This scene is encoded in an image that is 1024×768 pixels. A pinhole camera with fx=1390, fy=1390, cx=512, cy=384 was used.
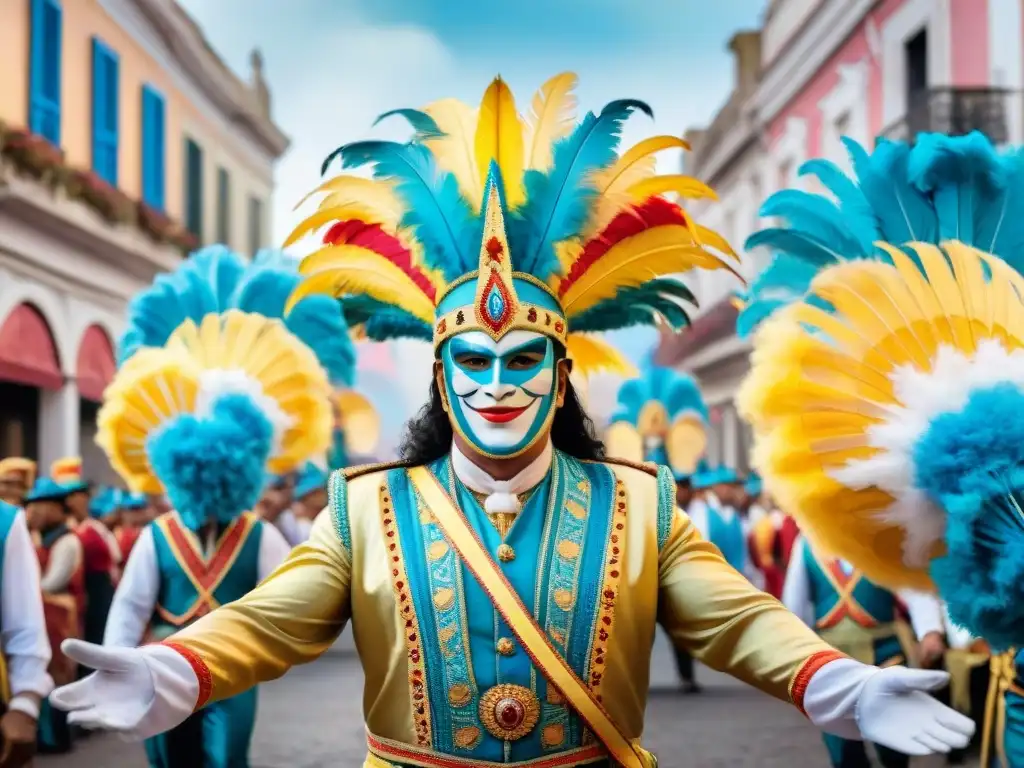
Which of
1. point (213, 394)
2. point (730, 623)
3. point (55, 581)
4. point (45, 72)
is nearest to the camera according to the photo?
point (730, 623)

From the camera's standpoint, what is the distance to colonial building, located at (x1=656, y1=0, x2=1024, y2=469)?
15352 mm

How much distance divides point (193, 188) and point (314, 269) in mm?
20779

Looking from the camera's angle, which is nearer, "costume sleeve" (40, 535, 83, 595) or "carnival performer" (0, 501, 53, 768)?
"carnival performer" (0, 501, 53, 768)

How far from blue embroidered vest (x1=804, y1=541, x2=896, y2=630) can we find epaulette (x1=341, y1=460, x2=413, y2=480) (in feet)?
11.5

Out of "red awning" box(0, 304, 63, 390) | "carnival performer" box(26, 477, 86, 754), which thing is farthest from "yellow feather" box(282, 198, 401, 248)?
"red awning" box(0, 304, 63, 390)

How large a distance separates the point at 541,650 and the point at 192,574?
2.93m

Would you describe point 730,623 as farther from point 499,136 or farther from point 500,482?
point 499,136

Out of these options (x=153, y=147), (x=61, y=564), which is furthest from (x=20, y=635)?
(x=153, y=147)

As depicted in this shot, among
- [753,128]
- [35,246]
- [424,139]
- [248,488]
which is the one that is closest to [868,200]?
[424,139]

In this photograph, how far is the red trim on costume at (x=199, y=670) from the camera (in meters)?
3.07

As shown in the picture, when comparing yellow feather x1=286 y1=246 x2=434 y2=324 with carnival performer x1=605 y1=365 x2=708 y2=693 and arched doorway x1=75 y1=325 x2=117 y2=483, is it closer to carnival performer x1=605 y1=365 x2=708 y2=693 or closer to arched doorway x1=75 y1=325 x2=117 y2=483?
carnival performer x1=605 y1=365 x2=708 y2=693

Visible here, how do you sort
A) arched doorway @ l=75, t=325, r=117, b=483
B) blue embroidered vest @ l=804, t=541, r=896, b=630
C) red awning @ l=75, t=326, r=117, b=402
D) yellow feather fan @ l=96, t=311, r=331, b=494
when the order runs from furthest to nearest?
arched doorway @ l=75, t=325, r=117, b=483 → red awning @ l=75, t=326, r=117, b=402 → blue embroidered vest @ l=804, t=541, r=896, b=630 → yellow feather fan @ l=96, t=311, r=331, b=494

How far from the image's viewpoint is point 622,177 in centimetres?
377

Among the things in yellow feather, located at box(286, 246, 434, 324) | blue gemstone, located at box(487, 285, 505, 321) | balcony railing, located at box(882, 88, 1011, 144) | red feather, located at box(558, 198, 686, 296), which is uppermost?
balcony railing, located at box(882, 88, 1011, 144)
